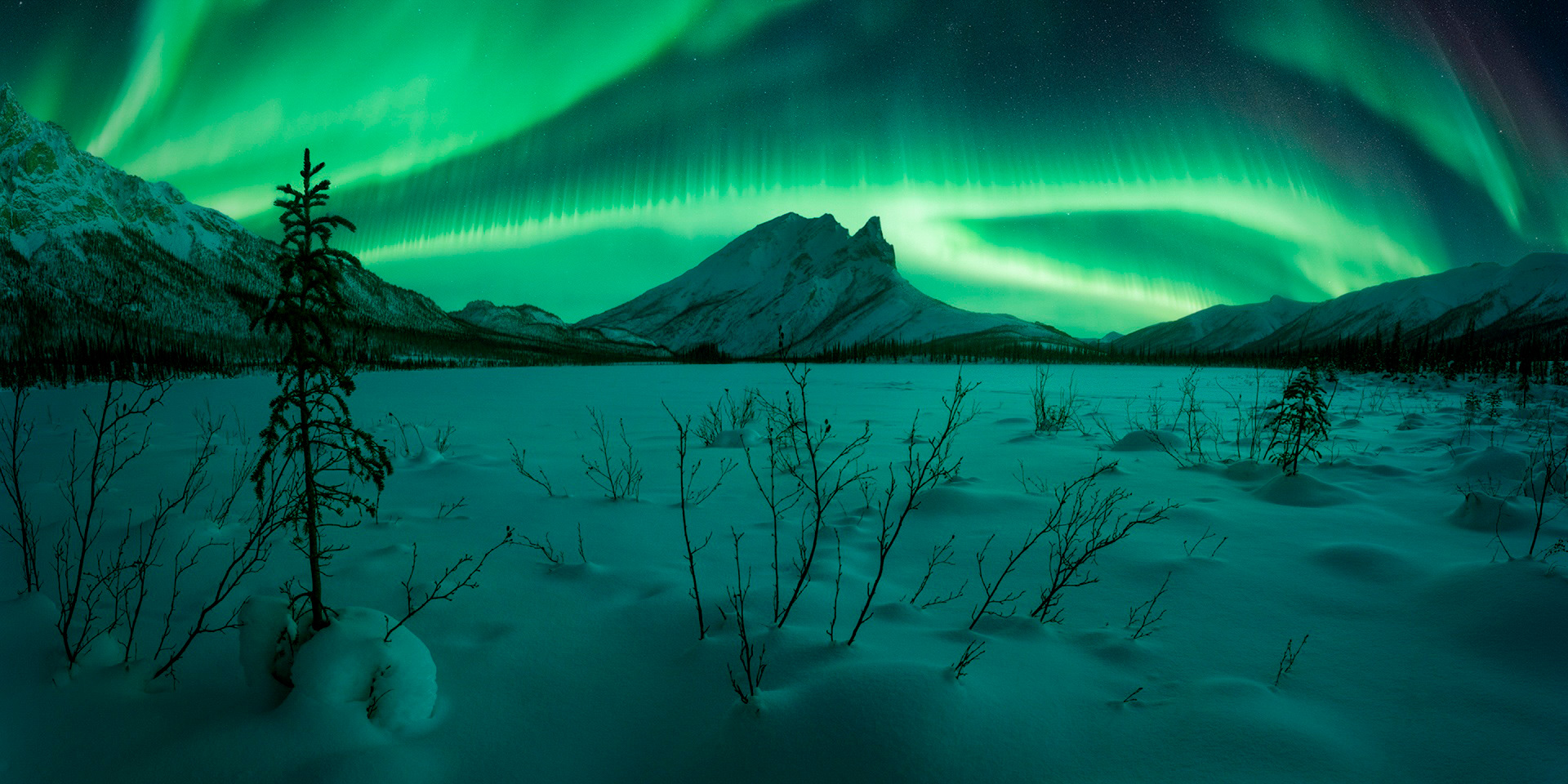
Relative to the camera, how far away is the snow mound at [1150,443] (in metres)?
7.39

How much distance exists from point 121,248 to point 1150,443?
627 feet

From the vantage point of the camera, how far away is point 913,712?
206cm

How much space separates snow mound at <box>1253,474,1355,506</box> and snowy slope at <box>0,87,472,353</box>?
11427 centimetres

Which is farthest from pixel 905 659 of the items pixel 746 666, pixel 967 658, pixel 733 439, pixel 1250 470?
pixel 733 439

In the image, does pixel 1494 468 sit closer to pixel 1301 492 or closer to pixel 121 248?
pixel 1301 492

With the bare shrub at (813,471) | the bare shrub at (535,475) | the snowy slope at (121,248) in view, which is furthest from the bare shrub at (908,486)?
the snowy slope at (121,248)

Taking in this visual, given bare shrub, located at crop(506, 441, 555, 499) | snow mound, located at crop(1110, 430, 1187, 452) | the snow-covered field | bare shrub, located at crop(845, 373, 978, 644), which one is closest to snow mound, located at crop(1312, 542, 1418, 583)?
the snow-covered field

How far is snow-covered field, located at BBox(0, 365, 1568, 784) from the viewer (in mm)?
1991

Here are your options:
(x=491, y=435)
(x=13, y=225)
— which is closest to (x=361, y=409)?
(x=491, y=435)

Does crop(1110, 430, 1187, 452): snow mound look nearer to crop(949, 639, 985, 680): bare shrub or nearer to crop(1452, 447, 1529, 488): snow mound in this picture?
crop(1452, 447, 1529, 488): snow mound

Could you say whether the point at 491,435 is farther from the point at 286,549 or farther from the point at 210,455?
the point at 286,549

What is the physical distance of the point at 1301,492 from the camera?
5.21m

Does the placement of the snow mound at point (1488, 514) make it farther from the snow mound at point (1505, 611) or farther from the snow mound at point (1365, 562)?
the snow mound at point (1505, 611)

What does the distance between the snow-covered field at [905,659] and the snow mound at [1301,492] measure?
0.03 m
